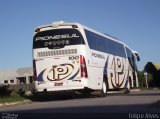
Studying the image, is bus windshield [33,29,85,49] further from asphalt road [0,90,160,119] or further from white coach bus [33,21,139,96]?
asphalt road [0,90,160,119]

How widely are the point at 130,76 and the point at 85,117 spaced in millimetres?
28012

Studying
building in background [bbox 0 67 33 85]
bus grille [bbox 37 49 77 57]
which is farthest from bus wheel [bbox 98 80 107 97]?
building in background [bbox 0 67 33 85]

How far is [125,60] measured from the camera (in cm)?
3156

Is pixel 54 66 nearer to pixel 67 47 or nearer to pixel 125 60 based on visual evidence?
pixel 67 47

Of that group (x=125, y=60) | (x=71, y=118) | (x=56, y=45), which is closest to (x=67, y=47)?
(x=56, y=45)

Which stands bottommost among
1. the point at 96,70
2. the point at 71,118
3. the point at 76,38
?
the point at 71,118

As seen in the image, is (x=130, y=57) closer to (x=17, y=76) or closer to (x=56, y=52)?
(x=56, y=52)

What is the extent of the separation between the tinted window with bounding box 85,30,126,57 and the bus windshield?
84 cm

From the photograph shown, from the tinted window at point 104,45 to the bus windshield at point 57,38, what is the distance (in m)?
0.84

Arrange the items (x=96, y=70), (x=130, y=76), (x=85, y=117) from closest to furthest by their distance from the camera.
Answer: (x=85, y=117) < (x=96, y=70) < (x=130, y=76)

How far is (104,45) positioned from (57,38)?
175 inches

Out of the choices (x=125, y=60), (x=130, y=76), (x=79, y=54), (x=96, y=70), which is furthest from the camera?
(x=130, y=76)

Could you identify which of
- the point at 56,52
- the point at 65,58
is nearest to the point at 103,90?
the point at 65,58

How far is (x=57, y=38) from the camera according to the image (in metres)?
22.3
